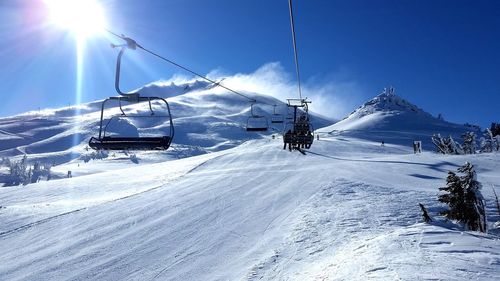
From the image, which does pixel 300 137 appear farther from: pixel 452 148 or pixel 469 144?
pixel 469 144

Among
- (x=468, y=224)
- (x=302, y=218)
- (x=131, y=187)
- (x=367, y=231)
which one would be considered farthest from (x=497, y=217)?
(x=131, y=187)

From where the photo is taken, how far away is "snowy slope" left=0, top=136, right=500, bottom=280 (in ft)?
30.9

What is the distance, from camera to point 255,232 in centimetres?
1558

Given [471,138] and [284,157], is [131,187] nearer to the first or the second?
[284,157]

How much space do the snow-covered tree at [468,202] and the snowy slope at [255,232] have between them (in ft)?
3.39

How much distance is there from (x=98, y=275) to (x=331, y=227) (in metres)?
7.65

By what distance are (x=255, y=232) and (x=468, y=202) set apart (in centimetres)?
714

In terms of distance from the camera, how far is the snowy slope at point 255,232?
9414 mm

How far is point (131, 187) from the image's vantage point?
96.0ft

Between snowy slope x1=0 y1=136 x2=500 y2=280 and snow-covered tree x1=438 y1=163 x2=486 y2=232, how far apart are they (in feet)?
3.39

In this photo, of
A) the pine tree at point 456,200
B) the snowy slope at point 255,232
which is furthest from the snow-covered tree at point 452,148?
the pine tree at point 456,200

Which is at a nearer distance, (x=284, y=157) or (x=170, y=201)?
(x=170, y=201)

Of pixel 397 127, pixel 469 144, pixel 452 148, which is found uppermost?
pixel 397 127

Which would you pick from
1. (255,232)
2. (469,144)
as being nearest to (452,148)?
(469,144)
